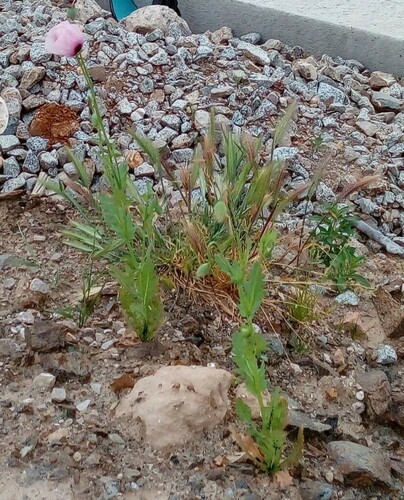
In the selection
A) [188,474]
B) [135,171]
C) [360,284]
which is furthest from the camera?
[135,171]

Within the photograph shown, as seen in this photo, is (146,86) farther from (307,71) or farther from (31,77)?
(307,71)

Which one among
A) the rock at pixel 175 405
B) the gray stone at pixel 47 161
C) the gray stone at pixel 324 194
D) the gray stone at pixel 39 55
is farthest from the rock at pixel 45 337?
the gray stone at pixel 39 55

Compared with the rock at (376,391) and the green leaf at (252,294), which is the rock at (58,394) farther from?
the rock at (376,391)

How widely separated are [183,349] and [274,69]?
1764mm

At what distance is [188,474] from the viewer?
163 cm

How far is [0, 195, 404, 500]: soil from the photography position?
161cm

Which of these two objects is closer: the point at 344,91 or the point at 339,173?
the point at 339,173

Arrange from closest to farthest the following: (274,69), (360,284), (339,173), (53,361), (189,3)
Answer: (53,361)
(360,284)
(339,173)
(274,69)
(189,3)

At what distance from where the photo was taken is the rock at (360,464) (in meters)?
1.65

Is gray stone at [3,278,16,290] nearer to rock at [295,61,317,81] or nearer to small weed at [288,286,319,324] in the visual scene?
small weed at [288,286,319,324]

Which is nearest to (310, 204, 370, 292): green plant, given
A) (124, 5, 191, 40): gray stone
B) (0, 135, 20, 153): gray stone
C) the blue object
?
(0, 135, 20, 153): gray stone

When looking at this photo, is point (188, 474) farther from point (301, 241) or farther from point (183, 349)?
point (301, 241)

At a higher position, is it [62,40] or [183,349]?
[62,40]

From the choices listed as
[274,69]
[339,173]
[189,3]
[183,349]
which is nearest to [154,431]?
[183,349]
